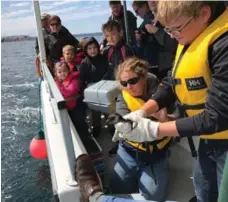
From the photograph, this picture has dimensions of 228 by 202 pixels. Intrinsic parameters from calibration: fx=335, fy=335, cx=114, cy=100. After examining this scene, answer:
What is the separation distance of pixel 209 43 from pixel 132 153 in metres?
1.34

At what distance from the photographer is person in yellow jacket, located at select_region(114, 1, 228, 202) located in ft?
4.08

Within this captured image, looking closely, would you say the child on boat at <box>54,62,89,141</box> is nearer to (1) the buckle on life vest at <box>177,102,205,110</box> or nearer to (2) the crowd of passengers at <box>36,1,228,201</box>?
(2) the crowd of passengers at <box>36,1,228,201</box>

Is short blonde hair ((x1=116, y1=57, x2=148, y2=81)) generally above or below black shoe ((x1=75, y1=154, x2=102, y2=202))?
above

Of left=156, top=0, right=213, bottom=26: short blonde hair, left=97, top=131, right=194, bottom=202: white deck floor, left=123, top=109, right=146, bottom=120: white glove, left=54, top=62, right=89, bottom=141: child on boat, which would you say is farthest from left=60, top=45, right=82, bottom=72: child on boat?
left=156, top=0, right=213, bottom=26: short blonde hair

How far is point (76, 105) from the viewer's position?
388 cm

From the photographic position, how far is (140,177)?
8.02 feet

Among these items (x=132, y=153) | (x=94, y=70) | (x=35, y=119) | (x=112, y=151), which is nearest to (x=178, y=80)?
(x=132, y=153)

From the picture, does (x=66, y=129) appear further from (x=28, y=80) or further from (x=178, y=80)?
(x=28, y=80)

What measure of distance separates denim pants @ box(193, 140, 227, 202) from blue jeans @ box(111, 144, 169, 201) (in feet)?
2.03

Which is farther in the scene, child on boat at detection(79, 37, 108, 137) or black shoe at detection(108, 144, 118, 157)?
child on boat at detection(79, 37, 108, 137)

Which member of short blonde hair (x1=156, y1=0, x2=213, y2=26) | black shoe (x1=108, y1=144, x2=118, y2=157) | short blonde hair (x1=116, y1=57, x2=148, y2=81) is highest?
short blonde hair (x1=156, y1=0, x2=213, y2=26)

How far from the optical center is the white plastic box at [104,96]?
284 cm

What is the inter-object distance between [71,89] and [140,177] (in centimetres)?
165

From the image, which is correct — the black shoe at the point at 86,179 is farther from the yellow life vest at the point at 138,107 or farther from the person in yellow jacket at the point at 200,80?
the yellow life vest at the point at 138,107
